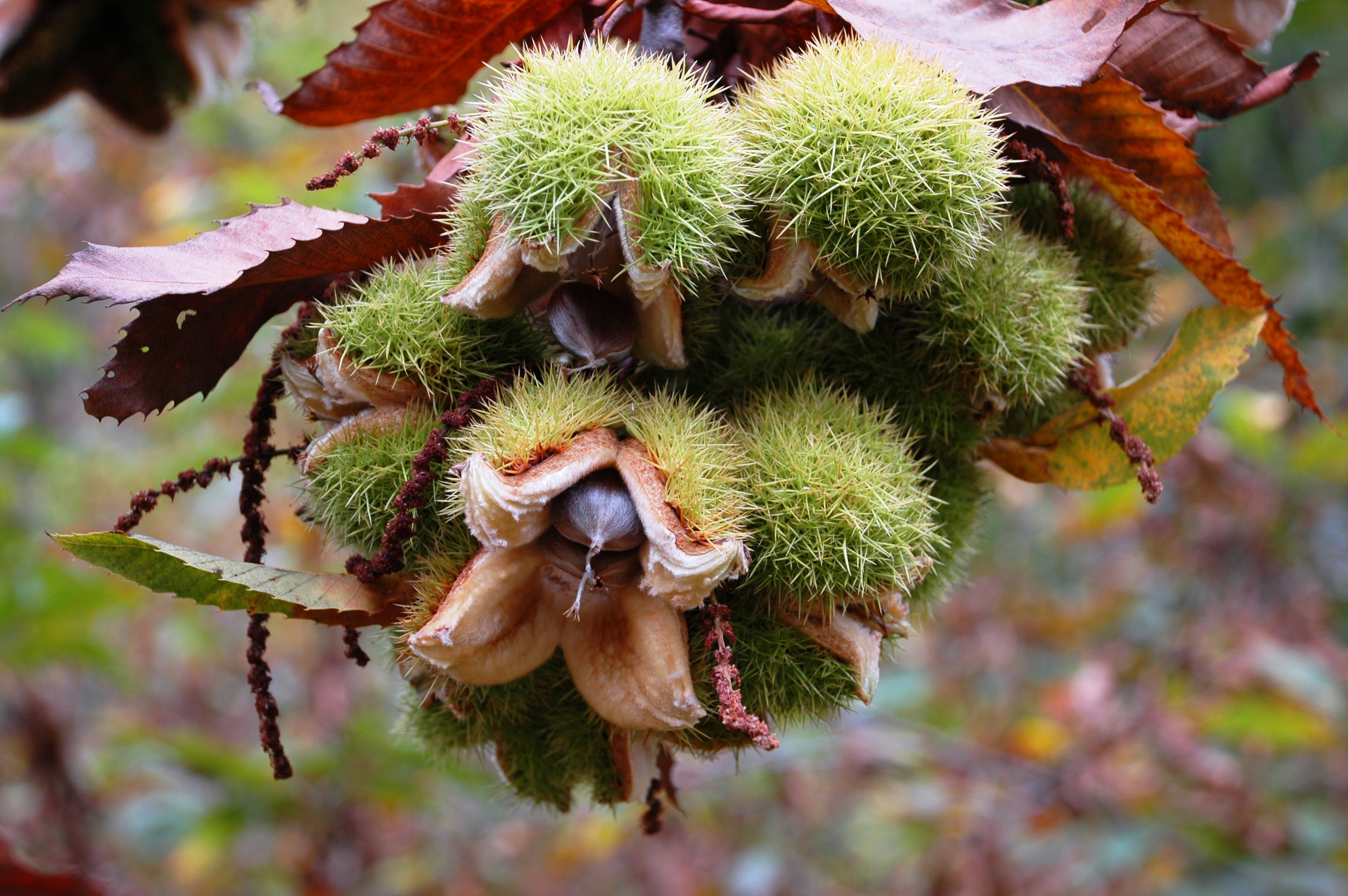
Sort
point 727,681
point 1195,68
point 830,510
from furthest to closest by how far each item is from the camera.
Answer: point 1195,68 < point 830,510 < point 727,681

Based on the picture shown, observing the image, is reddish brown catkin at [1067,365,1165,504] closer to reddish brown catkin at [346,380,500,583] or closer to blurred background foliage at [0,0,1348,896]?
reddish brown catkin at [346,380,500,583]

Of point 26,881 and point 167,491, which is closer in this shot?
point 167,491

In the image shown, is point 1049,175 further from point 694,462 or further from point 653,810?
point 653,810

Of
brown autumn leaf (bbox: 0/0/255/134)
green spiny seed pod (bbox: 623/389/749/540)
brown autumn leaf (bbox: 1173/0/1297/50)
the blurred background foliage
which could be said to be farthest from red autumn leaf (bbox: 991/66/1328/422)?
brown autumn leaf (bbox: 0/0/255/134)

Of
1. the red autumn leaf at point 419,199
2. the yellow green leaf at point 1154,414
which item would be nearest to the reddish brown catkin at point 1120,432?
the yellow green leaf at point 1154,414

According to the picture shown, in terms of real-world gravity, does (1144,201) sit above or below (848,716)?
above

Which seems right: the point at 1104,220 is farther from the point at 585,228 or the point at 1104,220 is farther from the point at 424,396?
the point at 424,396

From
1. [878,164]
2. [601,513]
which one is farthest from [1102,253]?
[601,513]
